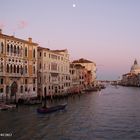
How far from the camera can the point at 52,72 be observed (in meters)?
50.0

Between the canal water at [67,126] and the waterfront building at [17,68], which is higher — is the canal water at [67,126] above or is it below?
below

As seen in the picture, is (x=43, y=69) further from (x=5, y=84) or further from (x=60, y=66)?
(x=5, y=84)

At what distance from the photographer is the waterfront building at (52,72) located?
1820 inches

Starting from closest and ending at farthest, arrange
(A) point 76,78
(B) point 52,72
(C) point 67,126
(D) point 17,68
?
(C) point 67,126, (D) point 17,68, (B) point 52,72, (A) point 76,78

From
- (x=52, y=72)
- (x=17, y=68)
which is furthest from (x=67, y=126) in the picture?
(x=52, y=72)

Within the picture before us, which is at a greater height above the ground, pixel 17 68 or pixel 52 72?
pixel 52 72

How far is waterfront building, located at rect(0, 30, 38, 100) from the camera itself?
35281 mm

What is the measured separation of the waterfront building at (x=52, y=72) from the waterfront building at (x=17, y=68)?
14.1 ft

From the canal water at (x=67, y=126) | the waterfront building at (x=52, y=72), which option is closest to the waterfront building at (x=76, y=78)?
the waterfront building at (x=52, y=72)

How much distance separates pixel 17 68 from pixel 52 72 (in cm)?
1257

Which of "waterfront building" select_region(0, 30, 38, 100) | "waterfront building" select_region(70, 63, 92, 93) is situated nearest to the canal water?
"waterfront building" select_region(0, 30, 38, 100)

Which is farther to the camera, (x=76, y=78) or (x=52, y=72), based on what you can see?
(x=76, y=78)

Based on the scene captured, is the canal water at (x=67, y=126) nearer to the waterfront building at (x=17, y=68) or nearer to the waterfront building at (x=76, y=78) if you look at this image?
the waterfront building at (x=17, y=68)

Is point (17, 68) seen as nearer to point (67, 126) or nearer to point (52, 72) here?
point (52, 72)
